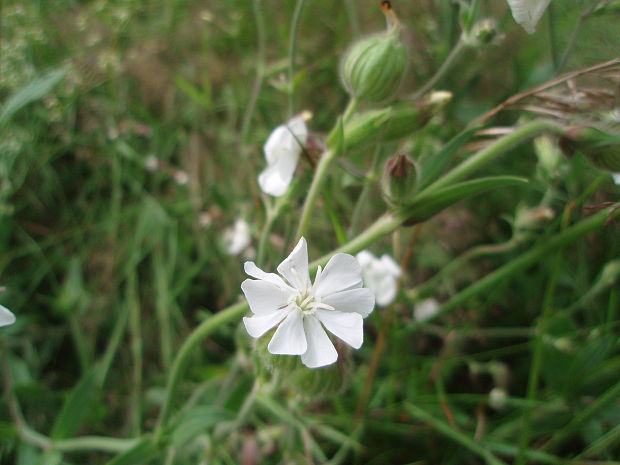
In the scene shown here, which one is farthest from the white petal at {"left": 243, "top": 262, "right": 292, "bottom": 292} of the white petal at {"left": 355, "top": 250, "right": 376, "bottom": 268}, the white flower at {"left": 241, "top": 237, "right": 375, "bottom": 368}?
the white petal at {"left": 355, "top": 250, "right": 376, "bottom": 268}

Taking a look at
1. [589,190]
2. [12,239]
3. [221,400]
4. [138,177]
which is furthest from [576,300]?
[12,239]

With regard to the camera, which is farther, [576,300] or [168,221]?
[168,221]

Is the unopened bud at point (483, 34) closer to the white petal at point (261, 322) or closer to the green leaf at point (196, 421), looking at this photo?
the white petal at point (261, 322)

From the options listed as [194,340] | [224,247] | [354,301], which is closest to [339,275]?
[354,301]

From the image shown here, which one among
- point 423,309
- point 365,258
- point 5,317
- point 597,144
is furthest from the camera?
point 423,309

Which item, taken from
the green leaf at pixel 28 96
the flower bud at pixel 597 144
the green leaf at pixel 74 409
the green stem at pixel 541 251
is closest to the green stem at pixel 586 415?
the green stem at pixel 541 251

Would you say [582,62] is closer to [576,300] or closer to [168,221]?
[576,300]

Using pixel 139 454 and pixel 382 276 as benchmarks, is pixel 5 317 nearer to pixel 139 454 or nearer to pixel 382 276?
pixel 139 454
